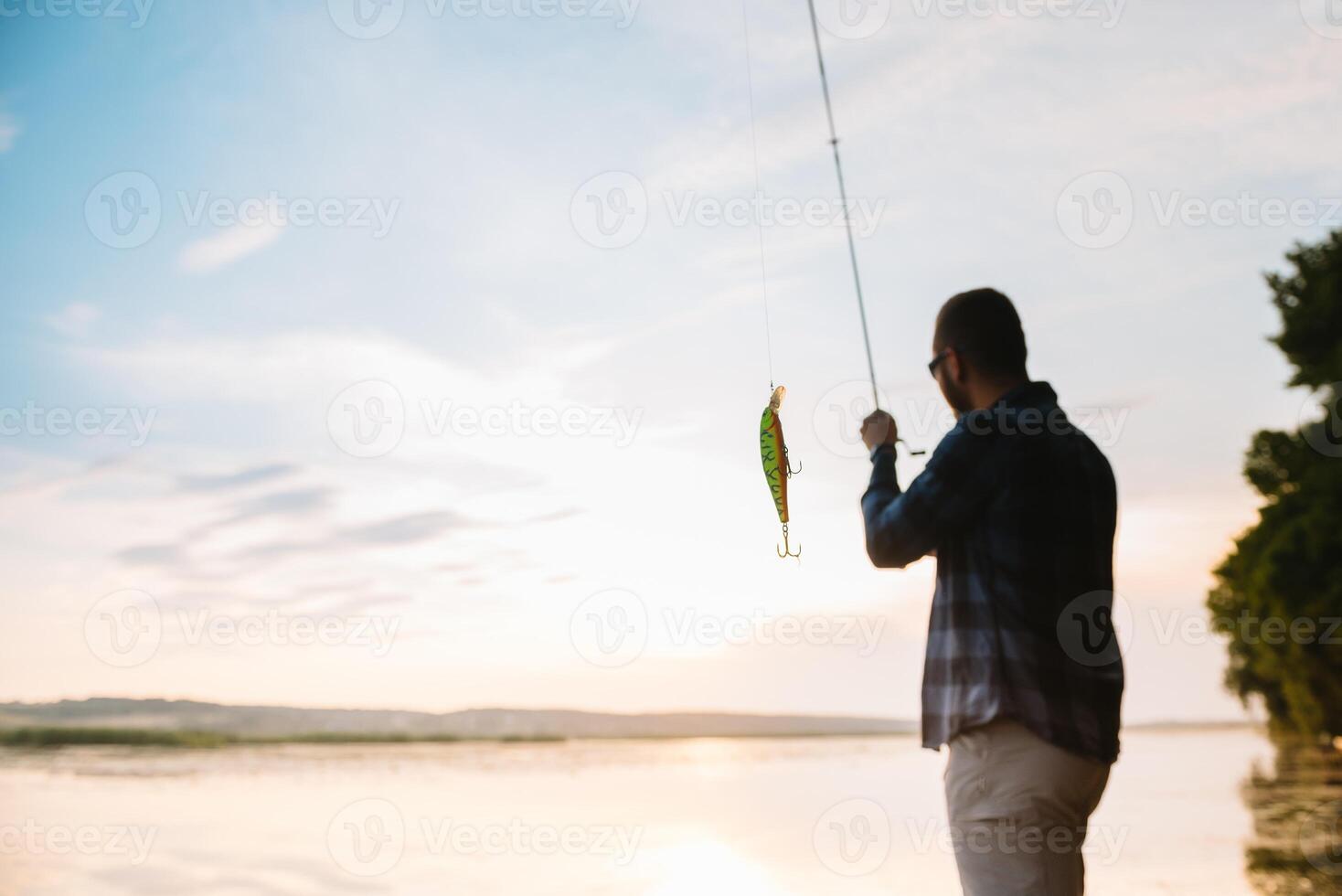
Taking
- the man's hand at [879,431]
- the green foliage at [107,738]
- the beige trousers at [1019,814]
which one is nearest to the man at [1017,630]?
the beige trousers at [1019,814]

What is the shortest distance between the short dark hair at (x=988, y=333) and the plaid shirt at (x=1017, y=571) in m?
0.15

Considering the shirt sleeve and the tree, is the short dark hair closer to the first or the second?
the shirt sleeve

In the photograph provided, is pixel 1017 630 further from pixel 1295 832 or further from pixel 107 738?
pixel 107 738

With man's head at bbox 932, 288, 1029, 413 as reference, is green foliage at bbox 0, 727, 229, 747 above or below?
below

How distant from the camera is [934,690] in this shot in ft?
8.97

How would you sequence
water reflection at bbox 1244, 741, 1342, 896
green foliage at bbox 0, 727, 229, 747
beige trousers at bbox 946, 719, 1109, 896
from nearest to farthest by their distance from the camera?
beige trousers at bbox 946, 719, 1109, 896 < water reflection at bbox 1244, 741, 1342, 896 < green foliage at bbox 0, 727, 229, 747

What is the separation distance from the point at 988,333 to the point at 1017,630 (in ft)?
2.43

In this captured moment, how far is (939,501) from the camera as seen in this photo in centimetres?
272

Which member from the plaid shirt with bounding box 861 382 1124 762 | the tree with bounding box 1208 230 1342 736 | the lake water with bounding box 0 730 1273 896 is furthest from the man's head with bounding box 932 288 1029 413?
the tree with bounding box 1208 230 1342 736

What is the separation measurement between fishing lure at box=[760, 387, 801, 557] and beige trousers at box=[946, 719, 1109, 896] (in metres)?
1.18

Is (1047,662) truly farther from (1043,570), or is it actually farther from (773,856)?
(773,856)

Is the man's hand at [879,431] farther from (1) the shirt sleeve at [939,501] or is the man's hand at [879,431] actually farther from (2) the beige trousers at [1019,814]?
(2) the beige trousers at [1019,814]

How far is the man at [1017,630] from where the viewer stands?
2586 millimetres

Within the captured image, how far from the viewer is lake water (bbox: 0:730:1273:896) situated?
834 cm
